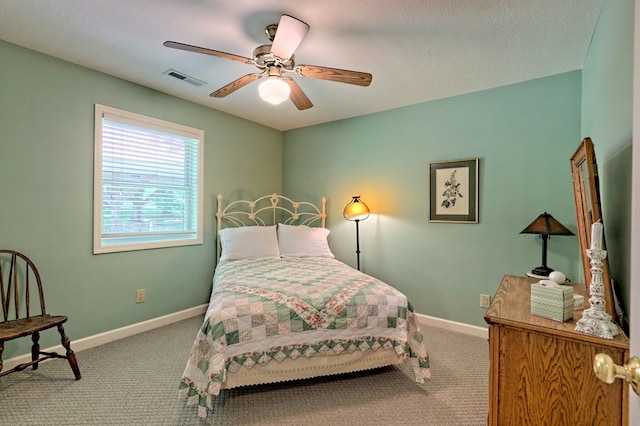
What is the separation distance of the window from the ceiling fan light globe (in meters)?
1.78

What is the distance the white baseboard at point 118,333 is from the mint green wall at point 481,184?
1.96m

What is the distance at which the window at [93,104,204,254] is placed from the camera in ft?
9.47

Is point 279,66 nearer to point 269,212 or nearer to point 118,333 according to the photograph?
point 269,212

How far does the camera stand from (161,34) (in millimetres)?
2182

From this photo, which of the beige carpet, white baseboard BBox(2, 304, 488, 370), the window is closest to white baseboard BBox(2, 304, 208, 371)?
white baseboard BBox(2, 304, 488, 370)

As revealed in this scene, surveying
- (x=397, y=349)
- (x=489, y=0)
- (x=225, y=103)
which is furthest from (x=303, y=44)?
(x=397, y=349)

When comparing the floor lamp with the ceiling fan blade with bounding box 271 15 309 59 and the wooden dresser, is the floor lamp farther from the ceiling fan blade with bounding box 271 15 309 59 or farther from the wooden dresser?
the wooden dresser

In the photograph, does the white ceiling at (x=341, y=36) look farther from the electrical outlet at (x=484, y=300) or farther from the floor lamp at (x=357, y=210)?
the electrical outlet at (x=484, y=300)

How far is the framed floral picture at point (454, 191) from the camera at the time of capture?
3.15 meters

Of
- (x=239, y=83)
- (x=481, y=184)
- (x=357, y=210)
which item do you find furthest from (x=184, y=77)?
(x=481, y=184)

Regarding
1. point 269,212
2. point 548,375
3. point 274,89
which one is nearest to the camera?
point 548,375

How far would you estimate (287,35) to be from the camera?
179 cm

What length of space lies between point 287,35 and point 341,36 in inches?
22.4

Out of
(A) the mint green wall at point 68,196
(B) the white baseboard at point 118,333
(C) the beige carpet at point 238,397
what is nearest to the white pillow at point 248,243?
(A) the mint green wall at point 68,196
